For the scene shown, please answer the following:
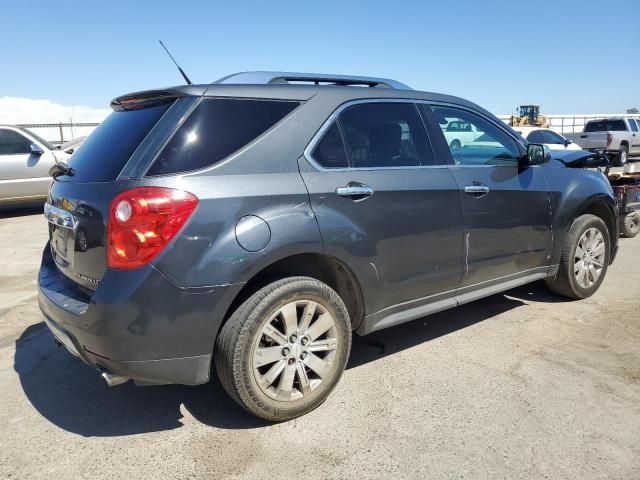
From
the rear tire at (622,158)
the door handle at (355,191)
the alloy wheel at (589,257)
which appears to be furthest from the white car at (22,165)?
the rear tire at (622,158)

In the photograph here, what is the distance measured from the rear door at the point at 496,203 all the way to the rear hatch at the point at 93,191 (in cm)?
196

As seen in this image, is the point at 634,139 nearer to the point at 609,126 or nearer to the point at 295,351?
the point at 609,126

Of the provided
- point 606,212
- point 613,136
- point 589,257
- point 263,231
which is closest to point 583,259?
point 589,257

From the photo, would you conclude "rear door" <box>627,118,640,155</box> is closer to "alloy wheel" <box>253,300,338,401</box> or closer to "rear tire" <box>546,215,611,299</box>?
"rear tire" <box>546,215,611,299</box>

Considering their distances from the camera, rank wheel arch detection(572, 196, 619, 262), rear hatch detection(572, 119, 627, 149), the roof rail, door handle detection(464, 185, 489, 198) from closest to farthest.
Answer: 1. the roof rail
2. door handle detection(464, 185, 489, 198)
3. wheel arch detection(572, 196, 619, 262)
4. rear hatch detection(572, 119, 627, 149)

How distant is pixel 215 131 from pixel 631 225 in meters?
7.19

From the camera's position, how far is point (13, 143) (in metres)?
10.1

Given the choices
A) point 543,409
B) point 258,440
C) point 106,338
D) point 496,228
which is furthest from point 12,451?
point 496,228

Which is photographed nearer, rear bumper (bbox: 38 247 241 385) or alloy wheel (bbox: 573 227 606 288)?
rear bumper (bbox: 38 247 241 385)

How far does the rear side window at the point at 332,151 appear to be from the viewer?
2995mm

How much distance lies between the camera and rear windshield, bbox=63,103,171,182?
2707 mm

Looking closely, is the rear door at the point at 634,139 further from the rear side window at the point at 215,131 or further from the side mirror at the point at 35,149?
the rear side window at the point at 215,131

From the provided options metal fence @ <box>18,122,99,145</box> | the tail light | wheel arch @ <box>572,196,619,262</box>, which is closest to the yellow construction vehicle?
metal fence @ <box>18,122,99,145</box>

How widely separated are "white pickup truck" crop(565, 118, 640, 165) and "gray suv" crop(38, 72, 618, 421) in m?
20.2
